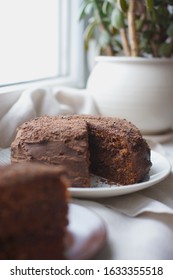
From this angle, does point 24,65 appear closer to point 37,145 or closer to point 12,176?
point 37,145

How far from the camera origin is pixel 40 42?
4.19ft

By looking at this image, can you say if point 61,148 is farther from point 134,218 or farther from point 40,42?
point 40,42

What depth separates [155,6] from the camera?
115cm

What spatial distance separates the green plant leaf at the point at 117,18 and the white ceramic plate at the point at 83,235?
0.69m

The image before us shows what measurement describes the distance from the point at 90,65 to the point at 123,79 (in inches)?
12.9

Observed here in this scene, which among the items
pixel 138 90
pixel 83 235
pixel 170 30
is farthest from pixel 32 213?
pixel 170 30

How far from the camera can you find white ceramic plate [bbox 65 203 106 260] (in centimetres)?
48

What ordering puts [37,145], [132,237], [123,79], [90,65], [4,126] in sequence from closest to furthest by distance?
1. [132,237]
2. [37,145]
3. [4,126]
4. [123,79]
5. [90,65]

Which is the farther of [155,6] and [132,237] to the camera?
[155,6]

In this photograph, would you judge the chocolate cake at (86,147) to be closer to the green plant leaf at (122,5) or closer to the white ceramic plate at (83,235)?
the white ceramic plate at (83,235)

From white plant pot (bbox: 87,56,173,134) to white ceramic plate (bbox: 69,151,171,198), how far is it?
0.23 m

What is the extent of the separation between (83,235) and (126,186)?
0.68ft

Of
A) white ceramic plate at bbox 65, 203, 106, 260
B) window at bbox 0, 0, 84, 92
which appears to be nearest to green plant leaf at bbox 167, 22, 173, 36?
window at bbox 0, 0, 84, 92

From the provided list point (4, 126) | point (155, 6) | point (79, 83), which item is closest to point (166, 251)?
point (4, 126)
